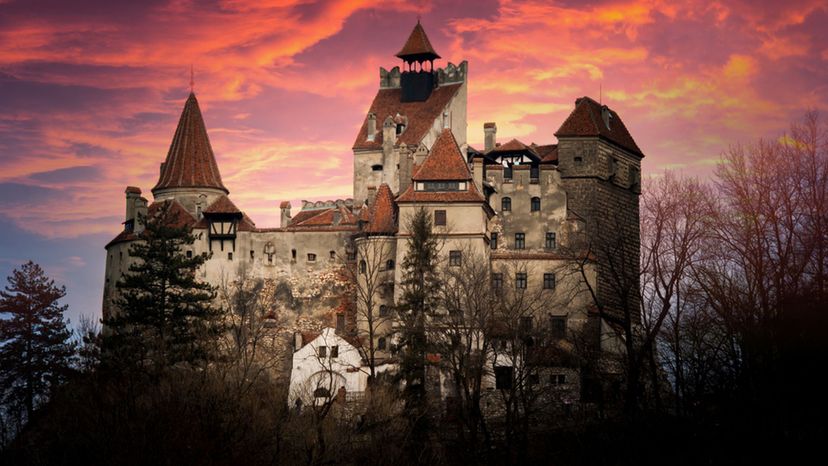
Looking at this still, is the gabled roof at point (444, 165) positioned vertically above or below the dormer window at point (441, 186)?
above

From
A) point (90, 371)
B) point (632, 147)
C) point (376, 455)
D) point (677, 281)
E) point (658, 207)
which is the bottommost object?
point (376, 455)

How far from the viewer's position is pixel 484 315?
6606cm

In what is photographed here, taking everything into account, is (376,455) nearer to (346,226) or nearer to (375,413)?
(375,413)

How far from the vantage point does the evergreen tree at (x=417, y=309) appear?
62.8m

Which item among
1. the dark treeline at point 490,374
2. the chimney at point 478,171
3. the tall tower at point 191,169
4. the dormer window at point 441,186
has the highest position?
the tall tower at point 191,169

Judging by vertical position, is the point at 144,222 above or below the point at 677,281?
above

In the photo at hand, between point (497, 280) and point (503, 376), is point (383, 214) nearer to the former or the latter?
point (497, 280)

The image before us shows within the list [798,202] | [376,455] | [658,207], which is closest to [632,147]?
[658,207]

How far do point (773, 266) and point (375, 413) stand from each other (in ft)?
62.8

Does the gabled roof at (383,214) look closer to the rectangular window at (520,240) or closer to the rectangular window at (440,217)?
the rectangular window at (440,217)

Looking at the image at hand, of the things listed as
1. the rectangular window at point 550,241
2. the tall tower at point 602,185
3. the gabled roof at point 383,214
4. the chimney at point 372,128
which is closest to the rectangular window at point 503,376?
the tall tower at point 602,185

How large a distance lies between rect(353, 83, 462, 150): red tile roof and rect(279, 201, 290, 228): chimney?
585 centimetres

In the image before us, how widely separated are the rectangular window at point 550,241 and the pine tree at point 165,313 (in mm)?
19093

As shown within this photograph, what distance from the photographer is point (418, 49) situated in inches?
3600
